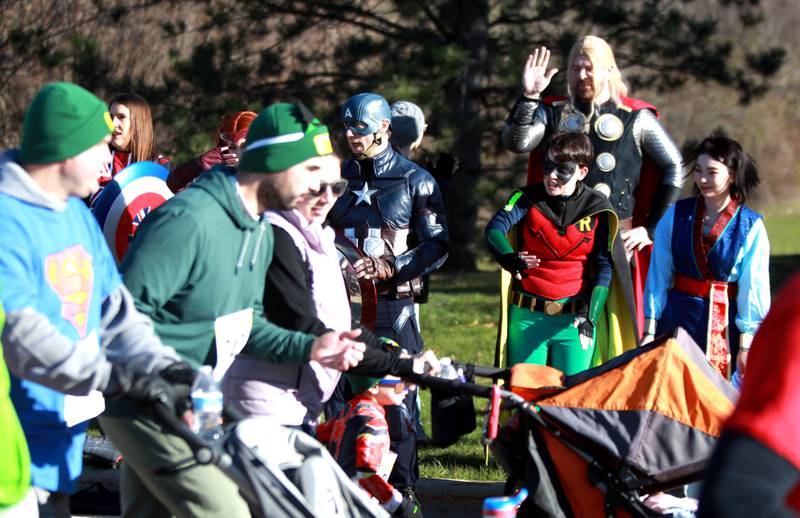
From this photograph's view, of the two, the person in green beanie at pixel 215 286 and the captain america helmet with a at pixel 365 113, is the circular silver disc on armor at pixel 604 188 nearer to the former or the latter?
the captain america helmet with a at pixel 365 113

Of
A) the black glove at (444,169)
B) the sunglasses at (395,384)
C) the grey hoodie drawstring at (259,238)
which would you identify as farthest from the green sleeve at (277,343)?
the black glove at (444,169)

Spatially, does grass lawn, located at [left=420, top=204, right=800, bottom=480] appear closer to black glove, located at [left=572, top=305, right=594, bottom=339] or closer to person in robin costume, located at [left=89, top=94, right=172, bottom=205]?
black glove, located at [left=572, top=305, right=594, bottom=339]

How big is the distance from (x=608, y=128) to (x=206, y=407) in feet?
11.4

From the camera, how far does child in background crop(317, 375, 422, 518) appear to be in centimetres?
498

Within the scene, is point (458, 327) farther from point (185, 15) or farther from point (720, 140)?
point (185, 15)

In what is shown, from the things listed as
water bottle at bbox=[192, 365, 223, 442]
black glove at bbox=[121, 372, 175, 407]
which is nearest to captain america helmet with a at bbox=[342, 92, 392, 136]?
water bottle at bbox=[192, 365, 223, 442]

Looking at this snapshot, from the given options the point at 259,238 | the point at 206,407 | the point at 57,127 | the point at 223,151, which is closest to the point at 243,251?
the point at 259,238

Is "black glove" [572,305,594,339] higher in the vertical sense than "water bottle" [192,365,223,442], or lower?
lower

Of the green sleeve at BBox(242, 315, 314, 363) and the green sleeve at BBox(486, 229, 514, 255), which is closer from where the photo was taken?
the green sleeve at BBox(242, 315, 314, 363)

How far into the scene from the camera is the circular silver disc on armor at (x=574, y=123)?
6.24 metres

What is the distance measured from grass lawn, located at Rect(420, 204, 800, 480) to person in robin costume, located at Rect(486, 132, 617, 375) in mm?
818

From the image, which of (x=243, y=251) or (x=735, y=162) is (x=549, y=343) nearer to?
(x=735, y=162)

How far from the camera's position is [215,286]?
3775 millimetres

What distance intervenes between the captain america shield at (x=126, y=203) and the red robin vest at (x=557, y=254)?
1.80m
